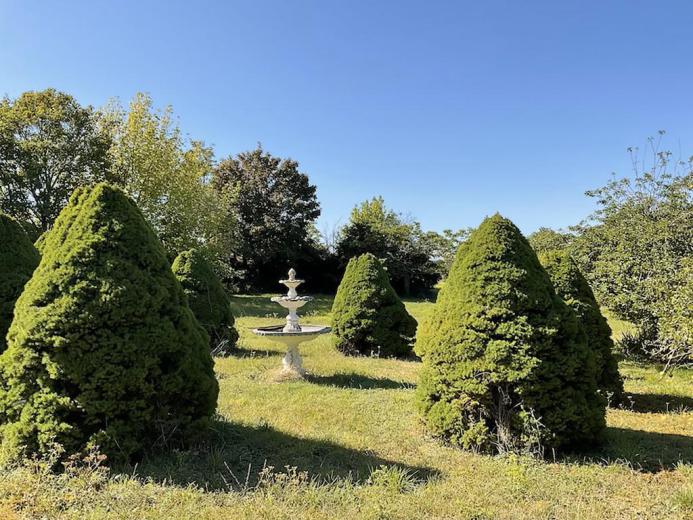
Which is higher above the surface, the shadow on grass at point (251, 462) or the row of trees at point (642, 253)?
the row of trees at point (642, 253)

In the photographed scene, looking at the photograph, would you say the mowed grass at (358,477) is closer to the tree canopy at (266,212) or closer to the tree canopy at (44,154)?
the tree canopy at (44,154)

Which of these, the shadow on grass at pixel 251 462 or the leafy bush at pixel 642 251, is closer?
the shadow on grass at pixel 251 462

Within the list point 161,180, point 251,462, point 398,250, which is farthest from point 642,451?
point 398,250

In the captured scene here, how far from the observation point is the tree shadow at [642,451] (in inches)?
159

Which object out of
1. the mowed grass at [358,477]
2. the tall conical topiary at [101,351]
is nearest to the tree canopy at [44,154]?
the tall conical topiary at [101,351]

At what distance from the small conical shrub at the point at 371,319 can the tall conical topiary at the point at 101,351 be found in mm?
6358

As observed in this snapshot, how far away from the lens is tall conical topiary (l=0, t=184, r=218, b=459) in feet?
11.6

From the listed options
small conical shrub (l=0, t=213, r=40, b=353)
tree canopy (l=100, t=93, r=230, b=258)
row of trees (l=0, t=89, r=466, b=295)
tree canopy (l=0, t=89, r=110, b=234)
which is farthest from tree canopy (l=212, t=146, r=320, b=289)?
small conical shrub (l=0, t=213, r=40, b=353)

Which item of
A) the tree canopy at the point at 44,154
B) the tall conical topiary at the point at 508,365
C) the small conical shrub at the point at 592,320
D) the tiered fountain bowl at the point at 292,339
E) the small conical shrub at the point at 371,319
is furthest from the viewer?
the tree canopy at the point at 44,154

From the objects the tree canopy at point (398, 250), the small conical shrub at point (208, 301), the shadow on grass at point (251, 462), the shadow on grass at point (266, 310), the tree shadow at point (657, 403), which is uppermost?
the tree canopy at point (398, 250)

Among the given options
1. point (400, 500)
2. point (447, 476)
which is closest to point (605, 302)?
point (447, 476)

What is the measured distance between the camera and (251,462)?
393cm

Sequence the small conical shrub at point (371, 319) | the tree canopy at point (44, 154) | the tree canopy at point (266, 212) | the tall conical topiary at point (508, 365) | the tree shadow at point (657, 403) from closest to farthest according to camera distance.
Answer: the tall conical topiary at point (508, 365) → the tree shadow at point (657, 403) → the small conical shrub at point (371, 319) → the tree canopy at point (44, 154) → the tree canopy at point (266, 212)

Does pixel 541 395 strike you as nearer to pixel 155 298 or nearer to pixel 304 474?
pixel 304 474
